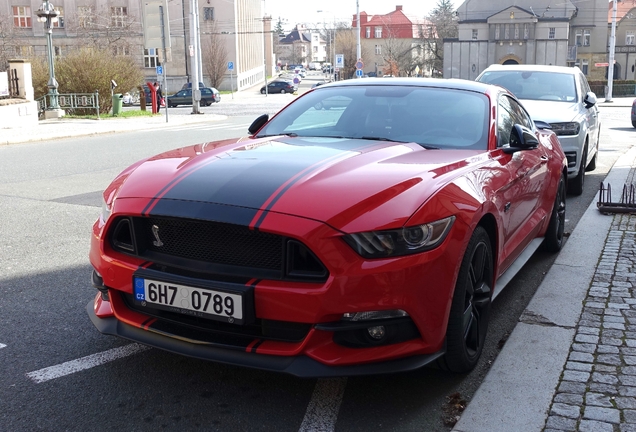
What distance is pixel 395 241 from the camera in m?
3.00

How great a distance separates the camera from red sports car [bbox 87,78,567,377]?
9.68 feet

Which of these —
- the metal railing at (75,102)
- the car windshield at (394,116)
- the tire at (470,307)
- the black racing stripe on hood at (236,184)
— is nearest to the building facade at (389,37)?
the metal railing at (75,102)

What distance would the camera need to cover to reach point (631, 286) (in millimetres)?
5102

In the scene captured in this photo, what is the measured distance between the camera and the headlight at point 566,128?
359 inches

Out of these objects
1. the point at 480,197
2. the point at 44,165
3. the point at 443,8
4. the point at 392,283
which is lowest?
the point at 44,165

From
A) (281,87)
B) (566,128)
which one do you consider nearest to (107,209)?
(566,128)

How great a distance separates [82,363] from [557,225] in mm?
4173

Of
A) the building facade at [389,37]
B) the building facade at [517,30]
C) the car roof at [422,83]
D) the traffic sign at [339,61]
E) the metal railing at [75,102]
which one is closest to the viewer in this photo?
the car roof at [422,83]

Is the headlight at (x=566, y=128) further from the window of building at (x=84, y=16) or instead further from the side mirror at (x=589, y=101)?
the window of building at (x=84, y=16)

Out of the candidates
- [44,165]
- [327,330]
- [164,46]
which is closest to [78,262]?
[327,330]

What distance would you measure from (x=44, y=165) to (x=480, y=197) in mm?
10929

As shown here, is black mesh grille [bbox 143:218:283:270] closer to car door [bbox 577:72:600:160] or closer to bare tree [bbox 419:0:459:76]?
car door [bbox 577:72:600:160]

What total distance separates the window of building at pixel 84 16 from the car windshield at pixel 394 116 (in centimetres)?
7280

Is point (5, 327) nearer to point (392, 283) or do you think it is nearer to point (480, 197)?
point (392, 283)
